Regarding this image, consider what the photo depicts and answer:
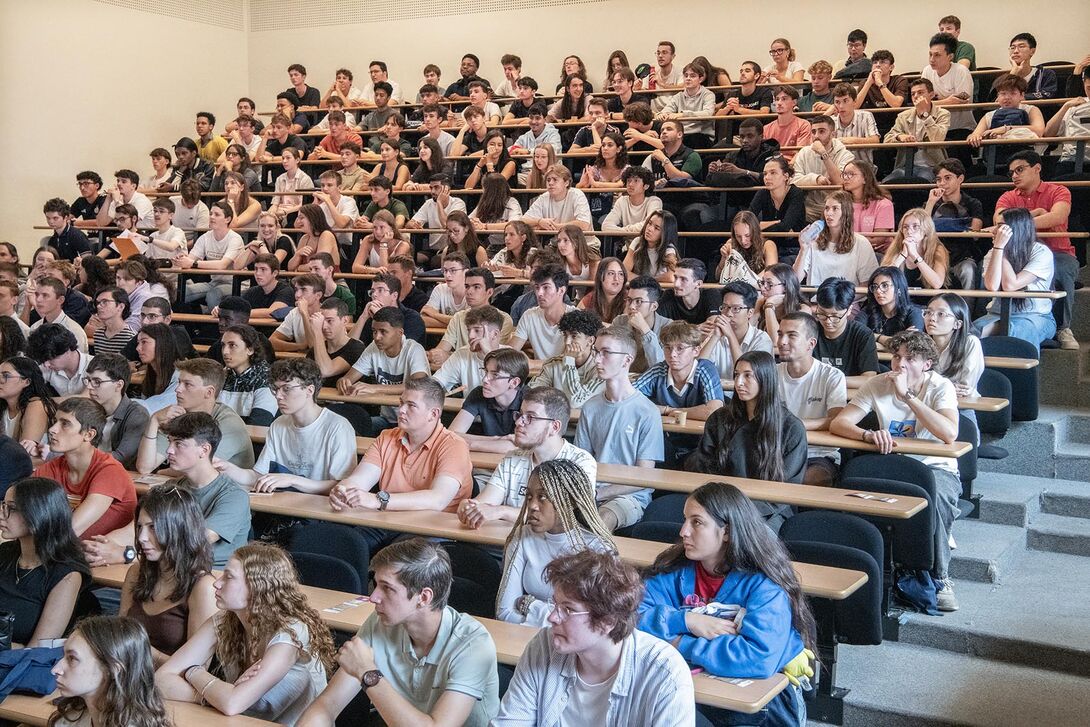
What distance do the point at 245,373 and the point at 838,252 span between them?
3356 millimetres

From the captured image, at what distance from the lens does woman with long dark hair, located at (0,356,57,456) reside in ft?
16.7

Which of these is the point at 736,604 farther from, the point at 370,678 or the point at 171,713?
the point at 171,713

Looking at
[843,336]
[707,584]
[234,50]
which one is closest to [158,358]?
[843,336]

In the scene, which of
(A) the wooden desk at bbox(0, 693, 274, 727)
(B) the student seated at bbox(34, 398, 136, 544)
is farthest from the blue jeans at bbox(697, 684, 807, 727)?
(B) the student seated at bbox(34, 398, 136, 544)

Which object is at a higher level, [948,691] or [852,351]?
[852,351]

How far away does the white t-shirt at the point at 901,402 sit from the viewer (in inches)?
178

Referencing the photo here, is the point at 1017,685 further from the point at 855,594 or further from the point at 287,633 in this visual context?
the point at 287,633

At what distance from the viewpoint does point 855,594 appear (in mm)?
3408

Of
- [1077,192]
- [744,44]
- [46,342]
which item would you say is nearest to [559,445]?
[46,342]

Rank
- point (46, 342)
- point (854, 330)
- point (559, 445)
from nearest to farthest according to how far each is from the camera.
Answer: point (559, 445) → point (854, 330) → point (46, 342)

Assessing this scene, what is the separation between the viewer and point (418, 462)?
14.2 ft

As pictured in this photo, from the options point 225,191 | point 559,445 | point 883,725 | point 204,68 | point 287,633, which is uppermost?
point 204,68

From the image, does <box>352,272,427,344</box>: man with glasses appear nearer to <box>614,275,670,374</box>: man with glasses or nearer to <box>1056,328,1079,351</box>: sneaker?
<box>614,275,670,374</box>: man with glasses

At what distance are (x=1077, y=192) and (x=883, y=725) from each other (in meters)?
4.88
